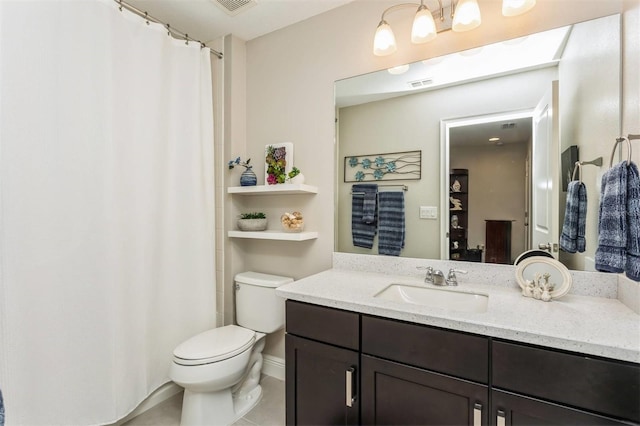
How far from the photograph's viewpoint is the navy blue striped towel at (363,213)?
5.77 ft

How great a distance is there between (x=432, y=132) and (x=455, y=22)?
507mm

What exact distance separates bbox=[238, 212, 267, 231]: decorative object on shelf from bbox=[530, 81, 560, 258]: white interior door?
5.07 ft

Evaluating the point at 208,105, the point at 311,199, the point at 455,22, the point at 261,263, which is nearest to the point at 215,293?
the point at 261,263

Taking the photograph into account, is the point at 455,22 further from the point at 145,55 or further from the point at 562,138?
the point at 145,55

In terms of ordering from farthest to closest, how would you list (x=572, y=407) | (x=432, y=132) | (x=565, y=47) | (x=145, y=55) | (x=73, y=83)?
1. (x=145, y=55)
2. (x=432, y=132)
3. (x=73, y=83)
4. (x=565, y=47)
5. (x=572, y=407)

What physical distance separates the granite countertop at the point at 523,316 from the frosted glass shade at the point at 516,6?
124 centimetres

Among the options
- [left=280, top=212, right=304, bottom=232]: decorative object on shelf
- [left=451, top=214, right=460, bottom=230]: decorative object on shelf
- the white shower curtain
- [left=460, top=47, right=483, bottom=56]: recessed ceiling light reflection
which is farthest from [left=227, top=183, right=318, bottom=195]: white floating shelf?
[left=460, top=47, right=483, bottom=56]: recessed ceiling light reflection

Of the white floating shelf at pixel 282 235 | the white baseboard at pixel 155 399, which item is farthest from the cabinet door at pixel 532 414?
the white baseboard at pixel 155 399

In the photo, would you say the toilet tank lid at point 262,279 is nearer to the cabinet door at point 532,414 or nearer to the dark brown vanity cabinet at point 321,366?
the dark brown vanity cabinet at point 321,366

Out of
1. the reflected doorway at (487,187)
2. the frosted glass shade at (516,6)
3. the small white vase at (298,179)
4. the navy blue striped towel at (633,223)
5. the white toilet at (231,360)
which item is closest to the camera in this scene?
the navy blue striped towel at (633,223)

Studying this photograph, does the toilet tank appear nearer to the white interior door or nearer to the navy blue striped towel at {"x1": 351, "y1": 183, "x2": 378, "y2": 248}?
the navy blue striped towel at {"x1": 351, "y1": 183, "x2": 378, "y2": 248}

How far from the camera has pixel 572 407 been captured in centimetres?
84

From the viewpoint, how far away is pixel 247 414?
68.9 inches

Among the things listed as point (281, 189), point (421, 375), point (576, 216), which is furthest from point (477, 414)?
point (281, 189)
